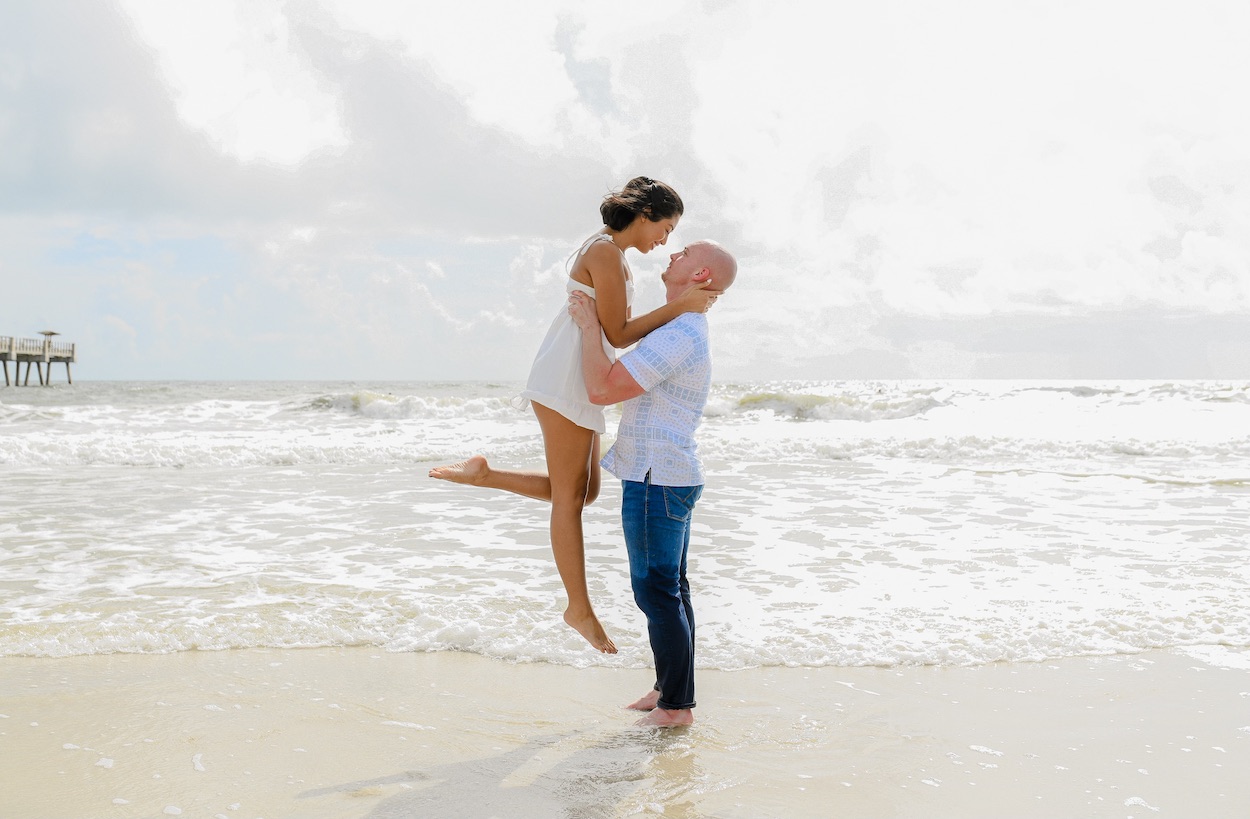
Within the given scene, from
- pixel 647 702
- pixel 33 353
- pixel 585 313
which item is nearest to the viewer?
pixel 585 313

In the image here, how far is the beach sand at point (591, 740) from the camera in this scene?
2.67 meters

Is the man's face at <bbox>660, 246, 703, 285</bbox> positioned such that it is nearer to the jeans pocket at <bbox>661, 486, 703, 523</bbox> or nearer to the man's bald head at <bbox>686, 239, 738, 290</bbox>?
the man's bald head at <bbox>686, 239, 738, 290</bbox>

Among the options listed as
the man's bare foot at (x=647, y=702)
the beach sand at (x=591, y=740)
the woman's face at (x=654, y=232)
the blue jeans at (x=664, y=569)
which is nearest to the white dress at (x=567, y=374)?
the woman's face at (x=654, y=232)

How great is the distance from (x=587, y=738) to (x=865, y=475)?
344 inches

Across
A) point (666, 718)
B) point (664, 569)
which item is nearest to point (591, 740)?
point (666, 718)

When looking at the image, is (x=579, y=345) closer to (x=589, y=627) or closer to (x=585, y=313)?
(x=585, y=313)

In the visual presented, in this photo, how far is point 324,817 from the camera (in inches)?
99.3

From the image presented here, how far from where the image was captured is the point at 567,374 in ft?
10.4

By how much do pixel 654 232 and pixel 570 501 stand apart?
3.48ft

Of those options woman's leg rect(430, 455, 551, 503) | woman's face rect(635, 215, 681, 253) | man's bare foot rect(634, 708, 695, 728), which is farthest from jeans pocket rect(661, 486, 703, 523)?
woman's face rect(635, 215, 681, 253)

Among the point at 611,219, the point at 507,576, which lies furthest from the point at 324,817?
the point at 507,576

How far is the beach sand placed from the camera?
2670 mm

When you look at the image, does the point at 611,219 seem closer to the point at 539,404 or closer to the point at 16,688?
the point at 539,404

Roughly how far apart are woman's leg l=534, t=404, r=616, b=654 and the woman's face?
0.72m
